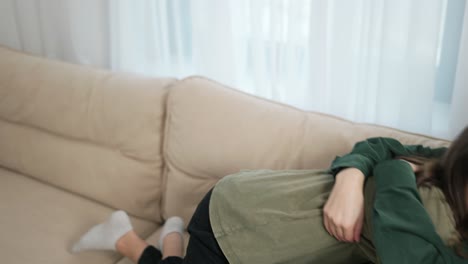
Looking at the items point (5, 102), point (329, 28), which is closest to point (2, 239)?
point (5, 102)

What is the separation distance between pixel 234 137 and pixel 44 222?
73 cm

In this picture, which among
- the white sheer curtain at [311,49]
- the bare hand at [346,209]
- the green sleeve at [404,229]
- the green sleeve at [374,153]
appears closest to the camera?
the green sleeve at [404,229]

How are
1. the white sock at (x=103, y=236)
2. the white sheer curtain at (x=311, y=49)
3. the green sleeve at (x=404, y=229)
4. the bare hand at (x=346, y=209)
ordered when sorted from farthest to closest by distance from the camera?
the white sock at (x=103, y=236) < the white sheer curtain at (x=311, y=49) < the bare hand at (x=346, y=209) < the green sleeve at (x=404, y=229)

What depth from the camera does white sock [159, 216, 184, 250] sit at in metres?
1.57

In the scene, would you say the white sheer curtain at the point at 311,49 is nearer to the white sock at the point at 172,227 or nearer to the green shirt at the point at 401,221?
the green shirt at the point at 401,221

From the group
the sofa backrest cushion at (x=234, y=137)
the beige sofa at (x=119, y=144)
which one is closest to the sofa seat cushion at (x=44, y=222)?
the beige sofa at (x=119, y=144)

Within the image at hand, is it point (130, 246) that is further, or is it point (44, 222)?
point (44, 222)

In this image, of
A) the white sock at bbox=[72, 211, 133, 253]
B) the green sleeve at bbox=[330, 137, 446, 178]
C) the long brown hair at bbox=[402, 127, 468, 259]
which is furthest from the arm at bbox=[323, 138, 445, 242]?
the white sock at bbox=[72, 211, 133, 253]

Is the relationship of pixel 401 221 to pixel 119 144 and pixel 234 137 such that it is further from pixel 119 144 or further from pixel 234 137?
pixel 119 144

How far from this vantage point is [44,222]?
1699 millimetres

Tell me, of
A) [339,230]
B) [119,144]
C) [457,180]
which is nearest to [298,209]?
[339,230]

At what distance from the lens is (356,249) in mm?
1211

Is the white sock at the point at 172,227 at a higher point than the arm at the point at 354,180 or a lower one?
lower

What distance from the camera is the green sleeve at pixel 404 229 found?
98 centimetres
